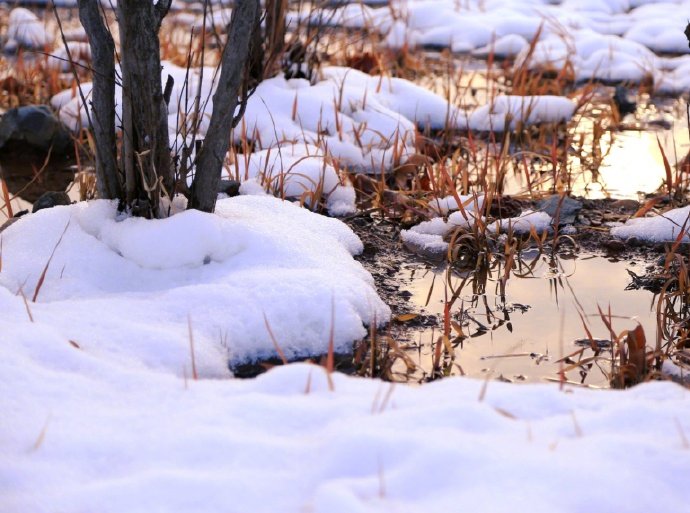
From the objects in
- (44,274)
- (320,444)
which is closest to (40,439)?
(320,444)

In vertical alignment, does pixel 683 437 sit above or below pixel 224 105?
below

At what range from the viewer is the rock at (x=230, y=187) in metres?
3.16

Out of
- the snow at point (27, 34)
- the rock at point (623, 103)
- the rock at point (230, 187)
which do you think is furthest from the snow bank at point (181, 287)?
the snow at point (27, 34)

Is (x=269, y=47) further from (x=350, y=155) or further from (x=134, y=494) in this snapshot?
(x=134, y=494)

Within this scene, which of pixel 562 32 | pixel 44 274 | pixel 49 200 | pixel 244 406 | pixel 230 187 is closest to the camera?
pixel 244 406

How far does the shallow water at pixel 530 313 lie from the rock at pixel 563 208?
0.93 ft

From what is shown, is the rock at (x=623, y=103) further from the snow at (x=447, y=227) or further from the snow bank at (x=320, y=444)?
the snow bank at (x=320, y=444)

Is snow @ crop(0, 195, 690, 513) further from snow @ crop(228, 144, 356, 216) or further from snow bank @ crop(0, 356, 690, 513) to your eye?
snow @ crop(228, 144, 356, 216)

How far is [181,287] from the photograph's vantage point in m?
2.20

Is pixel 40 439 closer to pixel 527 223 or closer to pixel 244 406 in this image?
pixel 244 406

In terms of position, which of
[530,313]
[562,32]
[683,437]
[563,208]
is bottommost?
[530,313]

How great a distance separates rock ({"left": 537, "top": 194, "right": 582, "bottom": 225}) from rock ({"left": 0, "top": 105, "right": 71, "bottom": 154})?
2245 mm

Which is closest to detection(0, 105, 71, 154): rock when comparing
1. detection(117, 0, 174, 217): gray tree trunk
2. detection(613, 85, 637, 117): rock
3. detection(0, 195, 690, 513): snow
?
detection(117, 0, 174, 217): gray tree trunk

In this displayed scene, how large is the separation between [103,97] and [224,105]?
335 millimetres
